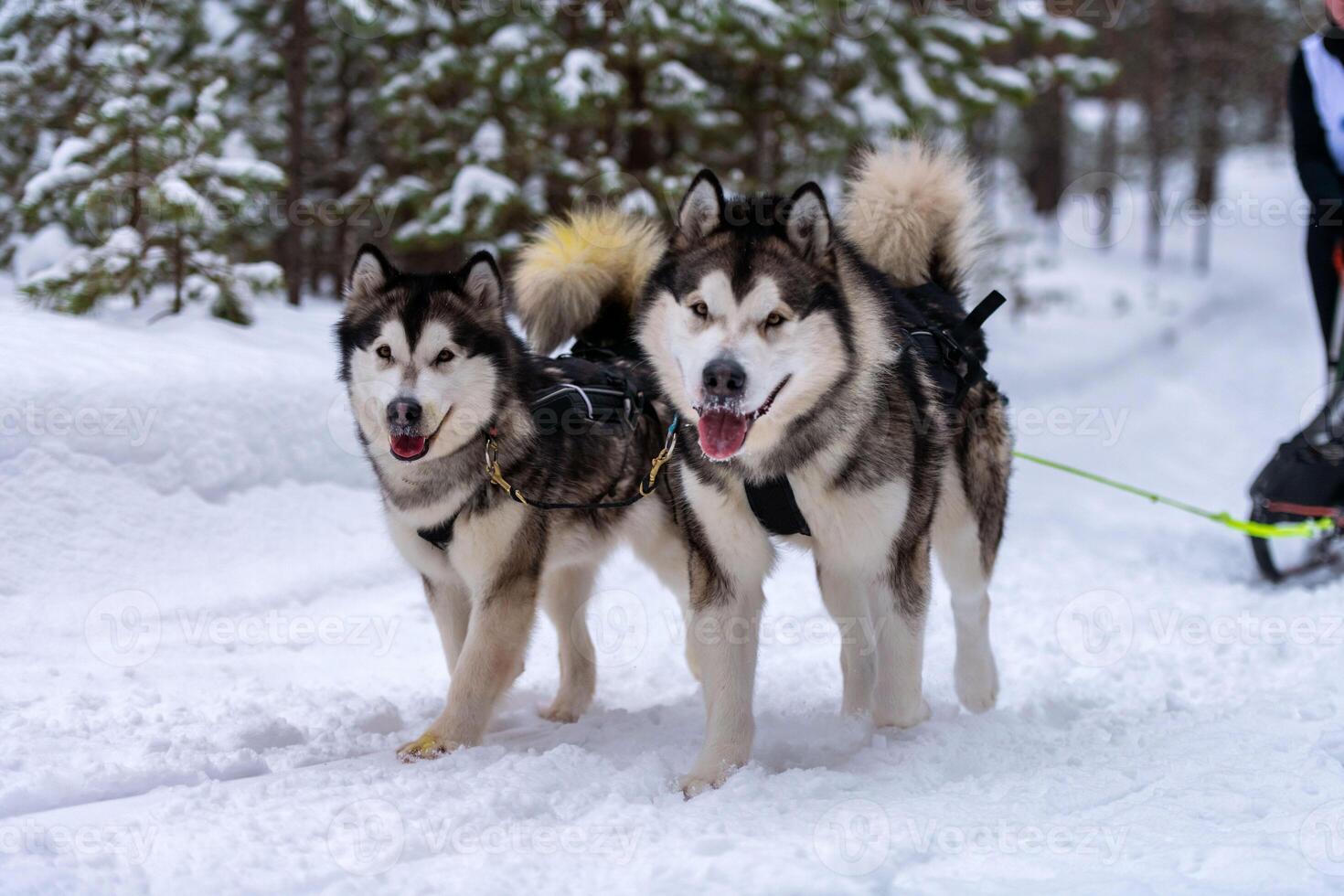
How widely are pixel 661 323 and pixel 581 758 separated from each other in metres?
1.27

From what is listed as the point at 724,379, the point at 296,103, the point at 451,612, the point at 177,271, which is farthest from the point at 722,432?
the point at 296,103

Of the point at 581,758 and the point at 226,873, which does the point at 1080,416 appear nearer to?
the point at 581,758

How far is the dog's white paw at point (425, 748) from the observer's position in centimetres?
339

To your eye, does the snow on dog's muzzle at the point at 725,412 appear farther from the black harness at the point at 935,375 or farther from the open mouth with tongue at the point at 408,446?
the open mouth with tongue at the point at 408,446

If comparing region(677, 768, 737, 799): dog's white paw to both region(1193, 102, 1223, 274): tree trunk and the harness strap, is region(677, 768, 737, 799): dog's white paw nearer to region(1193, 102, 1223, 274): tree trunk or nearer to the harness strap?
the harness strap

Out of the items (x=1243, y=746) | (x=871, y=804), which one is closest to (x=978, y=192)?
(x=1243, y=746)

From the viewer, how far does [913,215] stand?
13.0ft

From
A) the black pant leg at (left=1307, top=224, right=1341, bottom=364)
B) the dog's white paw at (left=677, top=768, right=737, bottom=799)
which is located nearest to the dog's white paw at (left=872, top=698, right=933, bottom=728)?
the dog's white paw at (left=677, top=768, right=737, bottom=799)

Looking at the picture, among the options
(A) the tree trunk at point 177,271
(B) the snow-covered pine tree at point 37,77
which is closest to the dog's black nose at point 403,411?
(A) the tree trunk at point 177,271

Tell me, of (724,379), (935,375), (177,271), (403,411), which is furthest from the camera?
(177,271)

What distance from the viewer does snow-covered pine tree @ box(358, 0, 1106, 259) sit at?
353 inches

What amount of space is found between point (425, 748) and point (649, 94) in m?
7.27

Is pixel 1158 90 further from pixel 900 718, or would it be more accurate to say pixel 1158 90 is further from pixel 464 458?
pixel 464 458

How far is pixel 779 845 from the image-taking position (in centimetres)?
250
